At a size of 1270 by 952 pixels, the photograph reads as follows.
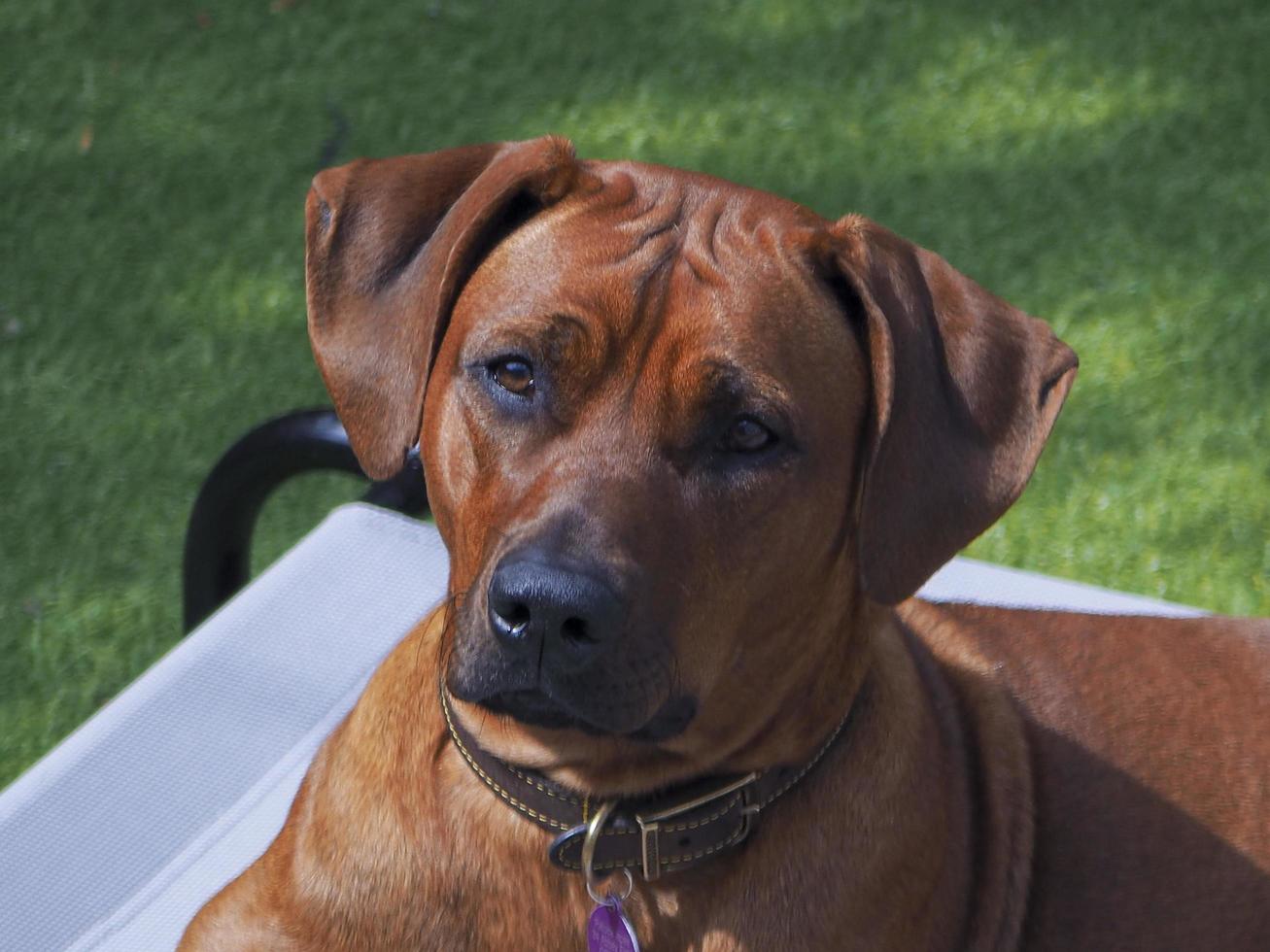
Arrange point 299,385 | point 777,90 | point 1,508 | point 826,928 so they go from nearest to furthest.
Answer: point 826,928, point 1,508, point 299,385, point 777,90

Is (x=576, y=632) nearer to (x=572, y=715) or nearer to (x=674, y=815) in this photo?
(x=572, y=715)

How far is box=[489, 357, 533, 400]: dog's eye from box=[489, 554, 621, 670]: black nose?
0.92 feet

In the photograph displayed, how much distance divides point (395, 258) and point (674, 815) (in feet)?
2.89

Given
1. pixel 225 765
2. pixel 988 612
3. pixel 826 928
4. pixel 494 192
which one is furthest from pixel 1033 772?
pixel 225 765

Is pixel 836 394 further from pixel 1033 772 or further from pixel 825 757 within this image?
pixel 1033 772

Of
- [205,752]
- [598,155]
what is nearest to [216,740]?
[205,752]

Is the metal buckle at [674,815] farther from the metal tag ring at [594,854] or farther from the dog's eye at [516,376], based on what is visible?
the dog's eye at [516,376]

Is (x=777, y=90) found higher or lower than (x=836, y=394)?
lower

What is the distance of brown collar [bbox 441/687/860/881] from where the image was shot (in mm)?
2098

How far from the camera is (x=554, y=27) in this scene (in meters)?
6.26

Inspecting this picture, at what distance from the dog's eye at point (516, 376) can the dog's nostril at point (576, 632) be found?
35cm

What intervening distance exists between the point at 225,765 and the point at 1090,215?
3.89m

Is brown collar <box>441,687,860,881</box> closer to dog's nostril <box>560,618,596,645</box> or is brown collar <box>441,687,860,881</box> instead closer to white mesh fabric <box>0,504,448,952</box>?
dog's nostril <box>560,618,596,645</box>

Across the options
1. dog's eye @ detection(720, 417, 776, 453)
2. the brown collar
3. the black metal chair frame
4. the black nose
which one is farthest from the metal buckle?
the black metal chair frame
